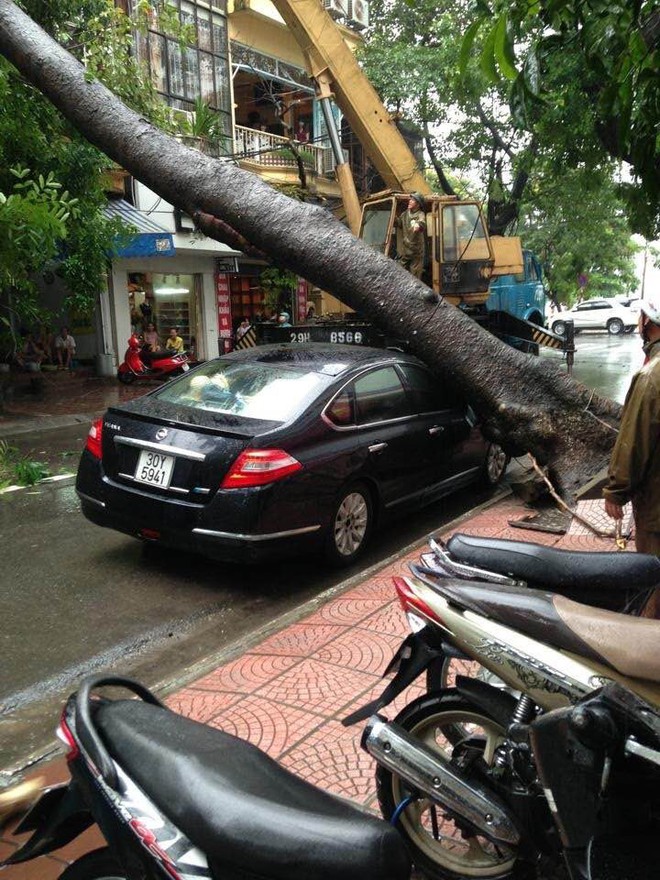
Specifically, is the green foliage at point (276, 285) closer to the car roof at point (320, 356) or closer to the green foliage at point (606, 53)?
the car roof at point (320, 356)

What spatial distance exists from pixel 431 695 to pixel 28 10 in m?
12.1

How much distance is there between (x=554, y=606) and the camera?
2.28 meters

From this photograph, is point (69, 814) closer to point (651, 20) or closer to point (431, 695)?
point (431, 695)

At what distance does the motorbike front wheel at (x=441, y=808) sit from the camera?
2463 millimetres

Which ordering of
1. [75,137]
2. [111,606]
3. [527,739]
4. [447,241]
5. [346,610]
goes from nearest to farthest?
[527,739], [346,610], [111,606], [447,241], [75,137]

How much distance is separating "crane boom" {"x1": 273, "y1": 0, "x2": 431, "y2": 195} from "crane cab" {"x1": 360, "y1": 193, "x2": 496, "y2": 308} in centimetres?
110

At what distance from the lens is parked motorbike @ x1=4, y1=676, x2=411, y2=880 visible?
1.42 meters

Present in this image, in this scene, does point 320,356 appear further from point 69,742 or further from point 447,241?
point 447,241

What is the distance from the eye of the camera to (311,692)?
3.74 m

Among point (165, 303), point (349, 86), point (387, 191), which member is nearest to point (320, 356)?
point (387, 191)

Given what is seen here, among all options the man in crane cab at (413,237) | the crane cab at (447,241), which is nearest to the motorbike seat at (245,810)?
the man in crane cab at (413,237)

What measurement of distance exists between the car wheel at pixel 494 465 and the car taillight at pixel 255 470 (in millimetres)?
3248

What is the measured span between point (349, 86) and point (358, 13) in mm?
13331

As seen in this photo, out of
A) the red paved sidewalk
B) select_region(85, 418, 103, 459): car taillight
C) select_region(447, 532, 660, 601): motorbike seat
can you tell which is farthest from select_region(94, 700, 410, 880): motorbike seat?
select_region(85, 418, 103, 459): car taillight
